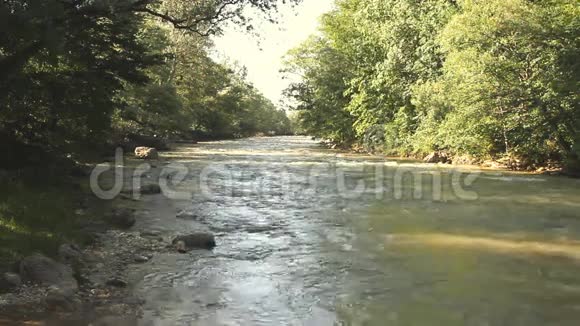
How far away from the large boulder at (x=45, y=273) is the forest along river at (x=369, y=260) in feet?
2.86

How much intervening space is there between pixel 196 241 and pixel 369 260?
10.3 feet

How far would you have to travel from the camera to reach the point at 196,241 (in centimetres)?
905

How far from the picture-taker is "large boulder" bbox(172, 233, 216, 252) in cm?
895

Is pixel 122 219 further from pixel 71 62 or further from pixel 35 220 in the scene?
pixel 71 62

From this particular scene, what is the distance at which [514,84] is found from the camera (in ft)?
67.9


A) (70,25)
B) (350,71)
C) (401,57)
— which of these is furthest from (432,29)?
(70,25)

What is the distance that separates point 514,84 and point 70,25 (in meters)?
17.2

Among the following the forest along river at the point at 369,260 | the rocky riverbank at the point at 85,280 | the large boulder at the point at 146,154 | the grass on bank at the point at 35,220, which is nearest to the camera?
the rocky riverbank at the point at 85,280

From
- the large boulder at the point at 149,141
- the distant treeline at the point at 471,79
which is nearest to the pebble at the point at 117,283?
the distant treeline at the point at 471,79

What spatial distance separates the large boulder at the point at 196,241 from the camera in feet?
29.3

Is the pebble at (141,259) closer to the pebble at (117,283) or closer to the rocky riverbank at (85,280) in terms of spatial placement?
the rocky riverbank at (85,280)

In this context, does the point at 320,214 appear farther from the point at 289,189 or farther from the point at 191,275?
the point at 191,275

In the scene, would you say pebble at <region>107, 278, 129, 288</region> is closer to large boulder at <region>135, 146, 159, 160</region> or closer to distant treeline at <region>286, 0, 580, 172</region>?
distant treeline at <region>286, 0, 580, 172</region>

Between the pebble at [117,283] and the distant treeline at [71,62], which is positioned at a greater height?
the distant treeline at [71,62]
